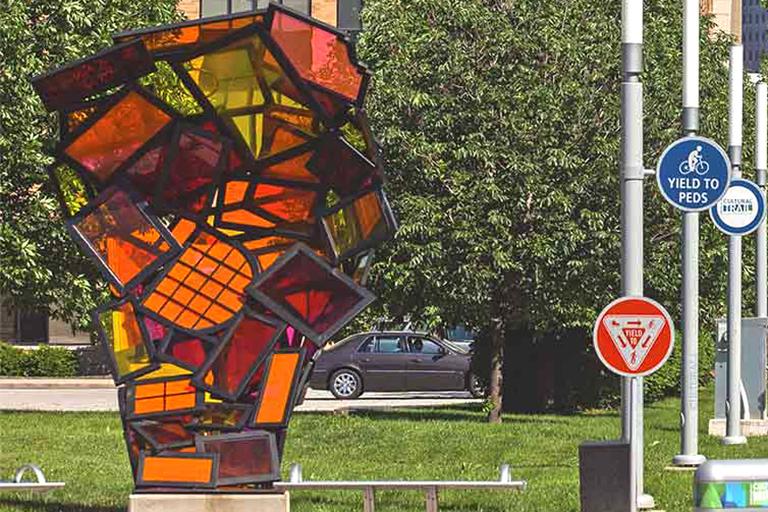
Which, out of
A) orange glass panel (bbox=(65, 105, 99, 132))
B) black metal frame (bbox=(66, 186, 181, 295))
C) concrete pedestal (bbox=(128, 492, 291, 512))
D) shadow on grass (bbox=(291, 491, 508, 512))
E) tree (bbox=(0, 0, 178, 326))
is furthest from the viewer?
tree (bbox=(0, 0, 178, 326))

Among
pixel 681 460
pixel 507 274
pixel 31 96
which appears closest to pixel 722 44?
pixel 507 274

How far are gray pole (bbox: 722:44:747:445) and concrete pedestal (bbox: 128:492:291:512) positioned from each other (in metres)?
11.5

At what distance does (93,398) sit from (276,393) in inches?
1004

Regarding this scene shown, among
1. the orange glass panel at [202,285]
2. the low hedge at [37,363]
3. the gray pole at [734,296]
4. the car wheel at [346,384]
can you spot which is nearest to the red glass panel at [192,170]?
the orange glass panel at [202,285]

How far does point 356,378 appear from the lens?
39000mm

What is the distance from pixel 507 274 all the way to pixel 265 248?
50.1ft

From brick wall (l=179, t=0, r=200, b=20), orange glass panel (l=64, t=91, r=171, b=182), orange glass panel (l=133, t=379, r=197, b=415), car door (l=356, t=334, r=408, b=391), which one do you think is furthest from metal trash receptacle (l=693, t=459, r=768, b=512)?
brick wall (l=179, t=0, r=200, b=20)

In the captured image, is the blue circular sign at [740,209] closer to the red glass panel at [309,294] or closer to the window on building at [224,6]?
the red glass panel at [309,294]

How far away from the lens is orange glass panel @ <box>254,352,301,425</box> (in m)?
14.5

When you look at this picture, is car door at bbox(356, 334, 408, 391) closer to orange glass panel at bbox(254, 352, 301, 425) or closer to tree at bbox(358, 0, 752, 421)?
tree at bbox(358, 0, 752, 421)

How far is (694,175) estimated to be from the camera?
19094 millimetres

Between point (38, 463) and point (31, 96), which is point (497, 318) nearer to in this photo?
point (31, 96)

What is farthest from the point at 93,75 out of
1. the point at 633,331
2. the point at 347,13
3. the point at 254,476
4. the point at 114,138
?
the point at 347,13

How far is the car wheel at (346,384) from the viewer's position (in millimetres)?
39000
